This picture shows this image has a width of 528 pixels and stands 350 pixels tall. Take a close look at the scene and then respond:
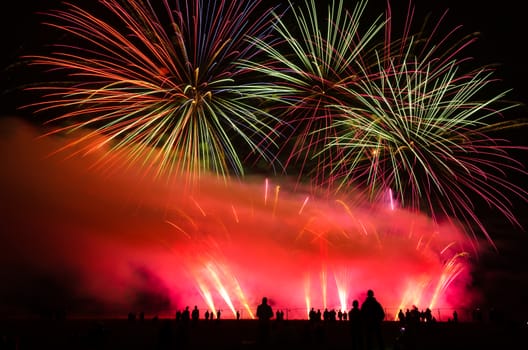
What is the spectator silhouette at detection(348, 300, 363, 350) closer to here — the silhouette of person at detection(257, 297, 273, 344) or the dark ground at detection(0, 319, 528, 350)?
the dark ground at detection(0, 319, 528, 350)

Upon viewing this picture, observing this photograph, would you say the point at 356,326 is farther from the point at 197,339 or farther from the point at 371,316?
the point at 197,339

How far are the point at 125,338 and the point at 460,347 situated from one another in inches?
474

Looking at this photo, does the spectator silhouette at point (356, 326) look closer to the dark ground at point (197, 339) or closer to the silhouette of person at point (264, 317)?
the dark ground at point (197, 339)

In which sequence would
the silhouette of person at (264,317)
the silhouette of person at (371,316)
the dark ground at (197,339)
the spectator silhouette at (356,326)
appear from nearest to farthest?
1. the silhouette of person at (371,316)
2. the spectator silhouette at (356,326)
3. the silhouette of person at (264,317)
4. the dark ground at (197,339)

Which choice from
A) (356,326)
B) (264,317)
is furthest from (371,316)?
(264,317)

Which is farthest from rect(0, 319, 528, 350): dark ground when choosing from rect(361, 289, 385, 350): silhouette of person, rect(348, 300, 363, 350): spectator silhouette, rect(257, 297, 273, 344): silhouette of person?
rect(361, 289, 385, 350): silhouette of person

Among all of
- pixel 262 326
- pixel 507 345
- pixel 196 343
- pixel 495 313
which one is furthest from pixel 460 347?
pixel 495 313

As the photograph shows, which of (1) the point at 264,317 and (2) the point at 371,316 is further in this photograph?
(1) the point at 264,317

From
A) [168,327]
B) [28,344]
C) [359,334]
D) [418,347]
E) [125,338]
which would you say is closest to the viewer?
[359,334]

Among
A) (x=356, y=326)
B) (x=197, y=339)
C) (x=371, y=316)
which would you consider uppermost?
(x=371, y=316)

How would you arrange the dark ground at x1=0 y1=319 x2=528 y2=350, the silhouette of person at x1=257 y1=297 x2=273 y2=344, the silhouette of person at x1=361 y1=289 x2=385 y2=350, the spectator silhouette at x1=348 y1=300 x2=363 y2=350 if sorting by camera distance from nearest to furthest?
the silhouette of person at x1=361 y1=289 x2=385 y2=350 < the spectator silhouette at x1=348 y1=300 x2=363 y2=350 < the silhouette of person at x1=257 y1=297 x2=273 y2=344 < the dark ground at x1=0 y1=319 x2=528 y2=350

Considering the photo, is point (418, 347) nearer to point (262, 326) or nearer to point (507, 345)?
point (507, 345)

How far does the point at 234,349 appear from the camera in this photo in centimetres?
1119

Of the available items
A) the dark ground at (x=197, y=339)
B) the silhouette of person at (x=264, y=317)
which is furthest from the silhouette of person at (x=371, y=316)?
the silhouette of person at (x=264, y=317)
